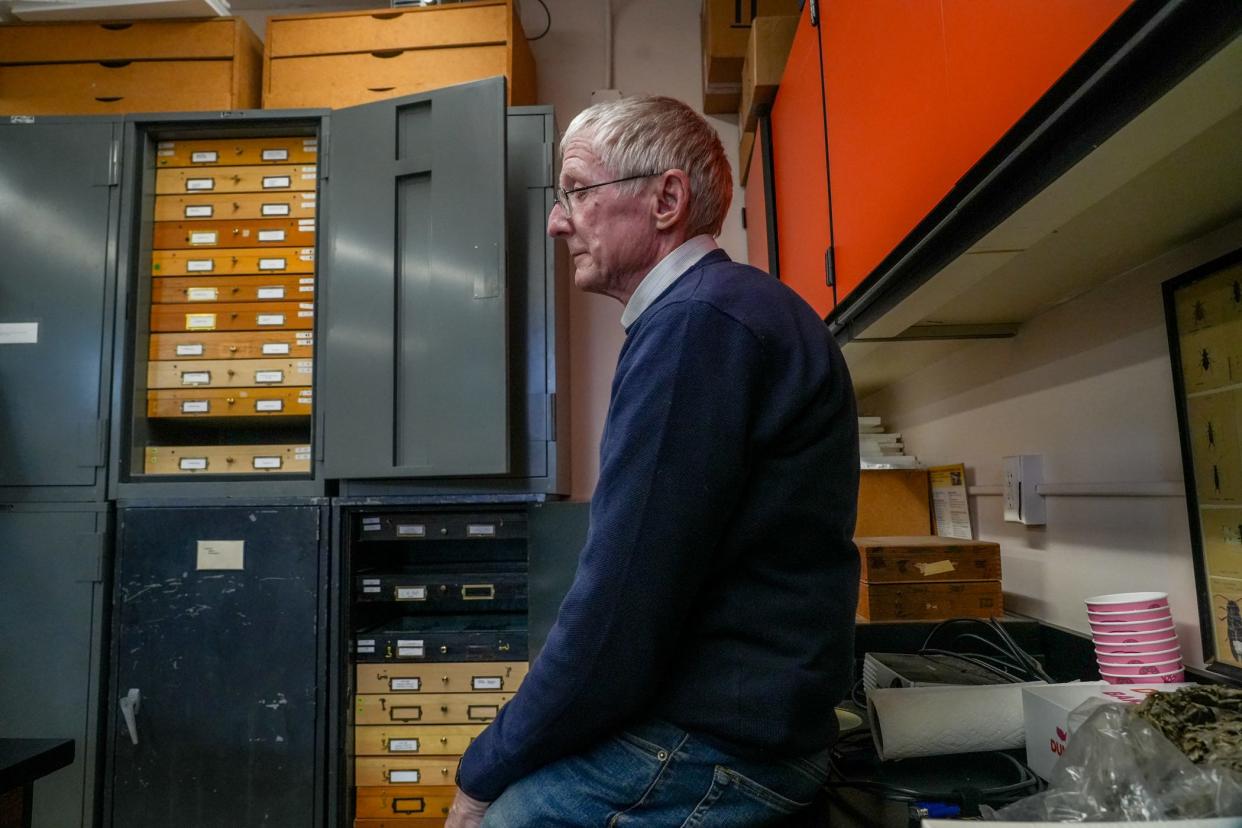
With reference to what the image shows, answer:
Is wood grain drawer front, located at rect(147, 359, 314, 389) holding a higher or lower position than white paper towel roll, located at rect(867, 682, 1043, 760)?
higher

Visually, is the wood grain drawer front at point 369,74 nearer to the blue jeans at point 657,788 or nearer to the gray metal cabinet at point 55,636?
the gray metal cabinet at point 55,636

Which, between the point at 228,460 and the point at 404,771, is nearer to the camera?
the point at 404,771

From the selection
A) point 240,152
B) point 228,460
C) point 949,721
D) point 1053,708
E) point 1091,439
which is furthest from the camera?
point 240,152

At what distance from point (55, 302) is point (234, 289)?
0.47 m

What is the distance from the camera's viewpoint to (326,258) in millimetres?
1908

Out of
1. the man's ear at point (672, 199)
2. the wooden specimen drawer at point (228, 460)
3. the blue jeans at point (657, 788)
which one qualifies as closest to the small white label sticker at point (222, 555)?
the wooden specimen drawer at point (228, 460)

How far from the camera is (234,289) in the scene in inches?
76.0

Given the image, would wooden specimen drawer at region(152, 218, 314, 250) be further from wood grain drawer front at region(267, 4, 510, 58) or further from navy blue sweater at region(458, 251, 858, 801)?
navy blue sweater at region(458, 251, 858, 801)

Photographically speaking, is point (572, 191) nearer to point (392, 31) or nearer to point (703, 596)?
point (703, 596)

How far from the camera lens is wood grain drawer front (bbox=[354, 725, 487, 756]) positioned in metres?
1.77

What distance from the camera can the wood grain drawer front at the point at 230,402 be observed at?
1.89m

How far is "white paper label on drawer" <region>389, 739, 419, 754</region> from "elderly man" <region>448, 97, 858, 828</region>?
3.86ft

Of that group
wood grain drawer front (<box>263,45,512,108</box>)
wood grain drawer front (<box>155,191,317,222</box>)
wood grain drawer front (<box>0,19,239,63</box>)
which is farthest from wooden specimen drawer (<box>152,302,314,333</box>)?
wood grain drawer front (<box>0,19,239,63</box>)

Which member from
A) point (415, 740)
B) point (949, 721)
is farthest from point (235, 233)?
point (949, 721)
